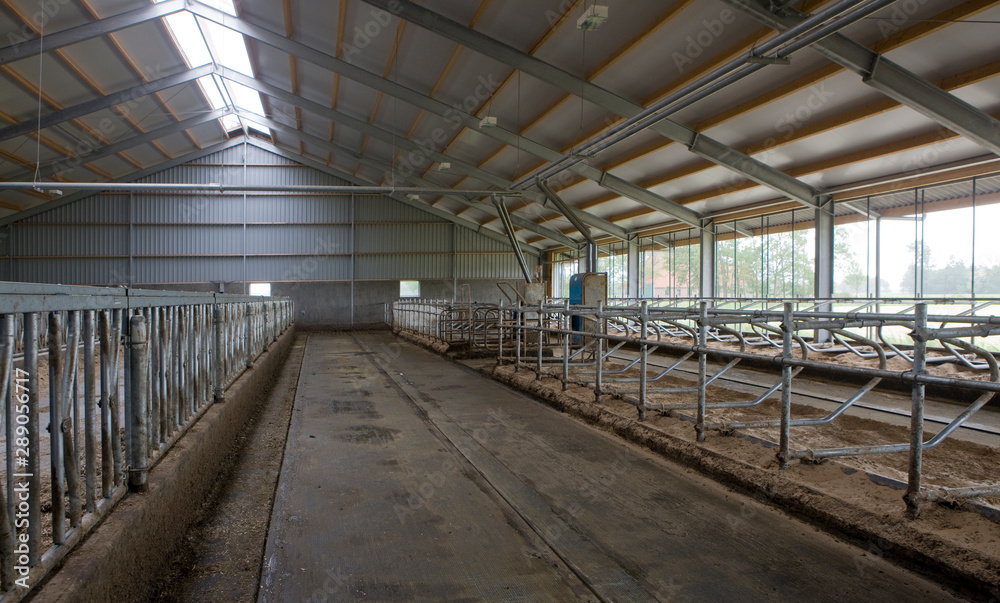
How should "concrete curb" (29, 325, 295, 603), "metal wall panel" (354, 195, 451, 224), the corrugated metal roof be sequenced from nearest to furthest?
"concrete curb" (29, 325, 295, 603) < the corrugated metal roof < "metal wall panel" (354, 195, 451, 224)

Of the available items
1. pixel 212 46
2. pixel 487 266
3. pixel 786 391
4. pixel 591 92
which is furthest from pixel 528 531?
pixel 487 266

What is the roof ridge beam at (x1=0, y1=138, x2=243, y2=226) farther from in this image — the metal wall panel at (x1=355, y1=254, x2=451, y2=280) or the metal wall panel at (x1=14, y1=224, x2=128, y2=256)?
the metal wall panel at (x1=355, y1=254, x2=451, y2=280)

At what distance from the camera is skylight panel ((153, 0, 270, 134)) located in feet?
52.2

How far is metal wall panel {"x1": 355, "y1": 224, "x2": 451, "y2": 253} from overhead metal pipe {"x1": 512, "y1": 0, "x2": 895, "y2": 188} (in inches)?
642

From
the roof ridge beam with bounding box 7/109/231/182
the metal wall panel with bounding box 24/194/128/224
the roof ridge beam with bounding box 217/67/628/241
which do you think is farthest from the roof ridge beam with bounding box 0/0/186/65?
the metal wall panel with bounding box 24/194/128/224

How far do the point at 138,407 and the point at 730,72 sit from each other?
9246mm

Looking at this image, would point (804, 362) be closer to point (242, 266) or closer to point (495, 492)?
point (495, 492)

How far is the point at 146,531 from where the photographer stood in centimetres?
277

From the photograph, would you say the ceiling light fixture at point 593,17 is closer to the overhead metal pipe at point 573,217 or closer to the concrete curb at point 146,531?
the concrete curb at point 146,531

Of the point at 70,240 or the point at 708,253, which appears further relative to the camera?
the point at 70,240

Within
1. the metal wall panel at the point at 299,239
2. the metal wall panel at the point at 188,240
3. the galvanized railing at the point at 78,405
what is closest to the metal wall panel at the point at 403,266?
the metal wall panel at the point at 299,239

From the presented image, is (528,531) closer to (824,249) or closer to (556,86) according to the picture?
(556,86)

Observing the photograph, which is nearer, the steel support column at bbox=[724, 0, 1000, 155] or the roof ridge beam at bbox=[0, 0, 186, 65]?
the steel support column at bbox=[724, 0, 1000, 155]

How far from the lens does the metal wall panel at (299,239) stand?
28328 millimetres
